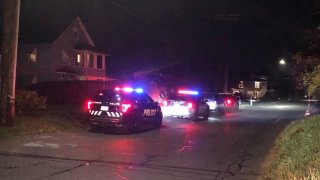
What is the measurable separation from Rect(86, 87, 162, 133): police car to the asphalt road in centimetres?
56

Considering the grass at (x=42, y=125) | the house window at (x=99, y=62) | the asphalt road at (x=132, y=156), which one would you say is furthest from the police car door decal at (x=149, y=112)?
the house window at (x=99, y=62)

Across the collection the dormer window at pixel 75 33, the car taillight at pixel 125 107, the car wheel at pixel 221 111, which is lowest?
the car wheel at pixel 221 111

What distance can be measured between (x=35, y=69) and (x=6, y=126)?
33760mm

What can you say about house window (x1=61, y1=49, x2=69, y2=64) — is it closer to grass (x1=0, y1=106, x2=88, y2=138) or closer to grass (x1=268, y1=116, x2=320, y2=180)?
grass (x1=0, y1=106, x2=88, y2=138)

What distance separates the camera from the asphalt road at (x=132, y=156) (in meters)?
9.96

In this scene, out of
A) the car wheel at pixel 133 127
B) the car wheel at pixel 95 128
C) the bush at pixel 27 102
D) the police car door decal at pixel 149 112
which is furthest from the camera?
the police car door decal at pixel 149 112

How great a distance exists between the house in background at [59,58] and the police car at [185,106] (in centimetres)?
2183

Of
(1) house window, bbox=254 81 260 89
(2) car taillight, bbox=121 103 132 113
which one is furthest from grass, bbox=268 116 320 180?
(1) house window, bbox=254 81 260 89

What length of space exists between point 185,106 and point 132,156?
15.2 metres

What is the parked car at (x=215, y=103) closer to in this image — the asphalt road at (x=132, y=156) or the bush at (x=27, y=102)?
the asphalt road at (x=132, y=156)

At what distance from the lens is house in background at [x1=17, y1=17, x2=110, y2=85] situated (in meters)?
48.4

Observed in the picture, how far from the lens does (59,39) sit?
4922cm

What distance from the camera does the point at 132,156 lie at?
12406mm

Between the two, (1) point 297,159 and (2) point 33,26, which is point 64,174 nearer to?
(1) point 297,159
